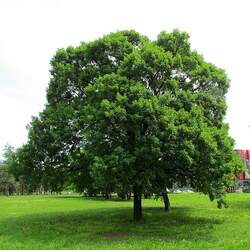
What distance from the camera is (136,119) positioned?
23609 millimetres

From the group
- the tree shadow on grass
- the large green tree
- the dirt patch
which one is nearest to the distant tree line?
the large green tree

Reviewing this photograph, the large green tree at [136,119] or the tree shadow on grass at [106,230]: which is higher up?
the large green tree at [136,119]

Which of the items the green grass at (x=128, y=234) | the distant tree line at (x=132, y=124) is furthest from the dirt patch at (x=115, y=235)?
the distant tree line at (x=132, y=124)

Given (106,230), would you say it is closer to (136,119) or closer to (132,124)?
(132,124)

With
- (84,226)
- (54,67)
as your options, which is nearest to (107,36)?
(54,67)

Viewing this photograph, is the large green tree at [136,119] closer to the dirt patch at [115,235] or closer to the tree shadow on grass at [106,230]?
the tree shadow on grass at [106,230]

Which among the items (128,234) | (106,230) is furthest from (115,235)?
(106,230)

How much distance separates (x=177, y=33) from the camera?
29219mm

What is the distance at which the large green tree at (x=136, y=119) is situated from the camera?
2345cm

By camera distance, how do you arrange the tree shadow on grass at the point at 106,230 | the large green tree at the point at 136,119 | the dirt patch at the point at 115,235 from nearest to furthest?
the tree shadow on grass at the point at 106,230 < the dirt patch at the point at 115,235 < the large green tree at the point at 136,119

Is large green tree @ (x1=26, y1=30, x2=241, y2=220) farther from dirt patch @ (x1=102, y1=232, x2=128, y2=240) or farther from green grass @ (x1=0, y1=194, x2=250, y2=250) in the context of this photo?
dirt patch @ (x1=102, y1=232, x2=128, y2=240)

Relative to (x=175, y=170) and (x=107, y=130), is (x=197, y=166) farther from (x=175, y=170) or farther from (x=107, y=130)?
(x=107, y=130)

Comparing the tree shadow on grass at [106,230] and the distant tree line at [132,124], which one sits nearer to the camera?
the tree shadow on grass at [106,230]

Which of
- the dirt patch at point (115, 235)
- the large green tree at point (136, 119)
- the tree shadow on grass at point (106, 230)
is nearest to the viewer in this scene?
the tree shadow on grass at point (106, 230)
